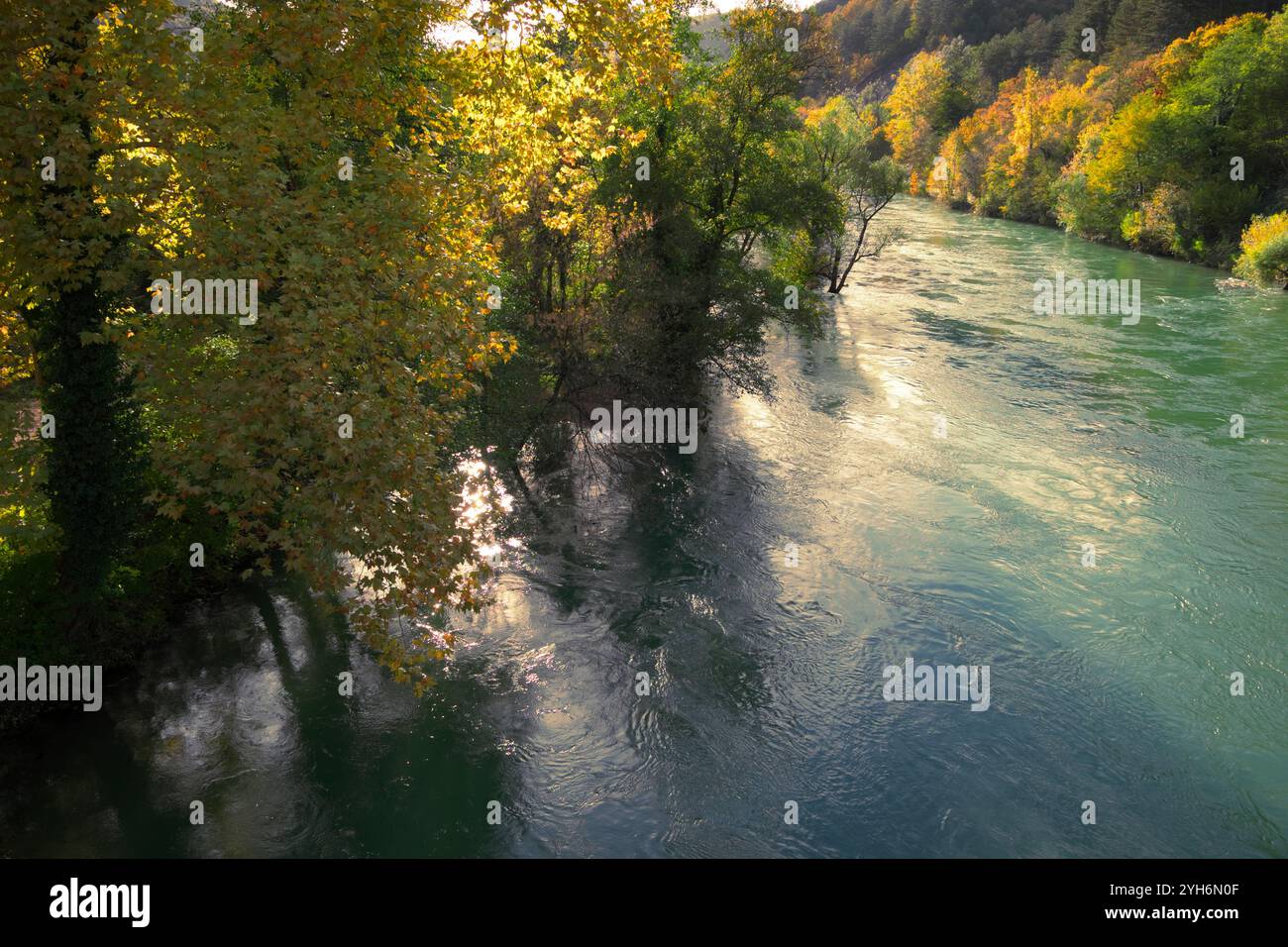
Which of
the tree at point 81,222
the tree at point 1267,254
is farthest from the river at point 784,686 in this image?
the tree at point 1267,254

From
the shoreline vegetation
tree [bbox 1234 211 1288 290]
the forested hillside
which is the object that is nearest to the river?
the shoreline vegetation

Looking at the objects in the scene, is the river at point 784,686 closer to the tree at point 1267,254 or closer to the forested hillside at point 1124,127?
the forested hillside at point 1124,127

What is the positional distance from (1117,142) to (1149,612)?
51206 millimetres

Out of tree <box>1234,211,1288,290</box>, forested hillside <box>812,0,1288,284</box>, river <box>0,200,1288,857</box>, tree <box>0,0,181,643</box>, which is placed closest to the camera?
tree <box>0,0,181,643</box>

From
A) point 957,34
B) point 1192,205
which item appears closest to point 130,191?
point 1192,205

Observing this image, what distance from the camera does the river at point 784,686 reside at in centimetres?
1045

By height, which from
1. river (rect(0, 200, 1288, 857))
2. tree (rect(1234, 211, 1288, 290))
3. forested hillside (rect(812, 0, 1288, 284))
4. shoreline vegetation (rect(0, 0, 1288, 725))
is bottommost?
river (rect(0, 200, 1288, 857))

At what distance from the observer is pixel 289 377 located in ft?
30.1

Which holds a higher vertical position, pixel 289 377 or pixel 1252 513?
pixel 289 377

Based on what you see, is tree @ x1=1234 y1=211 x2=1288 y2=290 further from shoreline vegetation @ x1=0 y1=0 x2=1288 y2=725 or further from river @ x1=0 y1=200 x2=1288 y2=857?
shoreline vegetation @ x1=0 y1=0 x2=1288 y2=725

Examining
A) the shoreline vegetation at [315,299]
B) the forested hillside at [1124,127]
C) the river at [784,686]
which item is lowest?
the river at [784,686]

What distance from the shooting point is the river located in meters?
10.5

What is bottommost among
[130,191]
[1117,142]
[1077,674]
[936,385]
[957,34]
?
[1077,674]
